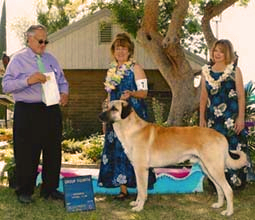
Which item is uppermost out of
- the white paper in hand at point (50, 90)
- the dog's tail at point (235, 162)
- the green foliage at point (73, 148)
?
the white paper in hand at point (50, 90)

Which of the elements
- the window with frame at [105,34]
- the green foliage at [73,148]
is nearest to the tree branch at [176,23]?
the green foliage at [73,148]

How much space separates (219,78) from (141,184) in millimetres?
1538

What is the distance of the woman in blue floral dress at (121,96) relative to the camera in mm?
5594

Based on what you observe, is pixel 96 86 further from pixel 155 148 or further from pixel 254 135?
pixel 155 148

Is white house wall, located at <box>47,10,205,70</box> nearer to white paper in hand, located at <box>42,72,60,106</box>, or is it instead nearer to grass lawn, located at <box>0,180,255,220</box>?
grass lawn, located at <box>0,180,255,220</box>

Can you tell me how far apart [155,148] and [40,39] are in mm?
1786

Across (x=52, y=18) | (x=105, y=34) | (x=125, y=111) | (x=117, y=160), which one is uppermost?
(x=52, y=18)

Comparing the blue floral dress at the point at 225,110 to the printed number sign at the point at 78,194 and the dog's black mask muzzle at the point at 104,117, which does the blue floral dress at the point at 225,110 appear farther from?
the printed number sign at the point at 78,194

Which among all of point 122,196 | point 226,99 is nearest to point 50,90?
point 122,196

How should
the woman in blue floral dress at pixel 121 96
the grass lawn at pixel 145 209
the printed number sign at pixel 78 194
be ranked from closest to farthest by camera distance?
1. the grass lawn at pixel 145 209
2. the printed number sign at pixel 78 194
3. the woman in blue floral dress at pixel 121 96

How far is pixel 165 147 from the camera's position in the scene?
5359 millimetres

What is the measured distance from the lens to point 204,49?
23.2 meters

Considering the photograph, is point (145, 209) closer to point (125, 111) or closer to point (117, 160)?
point (117, 160)

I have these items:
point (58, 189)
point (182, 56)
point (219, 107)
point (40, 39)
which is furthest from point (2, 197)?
point (182, 56)
